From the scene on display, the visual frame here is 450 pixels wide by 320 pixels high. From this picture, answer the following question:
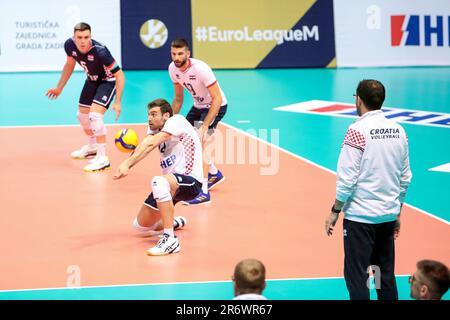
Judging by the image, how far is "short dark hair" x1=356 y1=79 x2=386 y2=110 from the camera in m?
6.14

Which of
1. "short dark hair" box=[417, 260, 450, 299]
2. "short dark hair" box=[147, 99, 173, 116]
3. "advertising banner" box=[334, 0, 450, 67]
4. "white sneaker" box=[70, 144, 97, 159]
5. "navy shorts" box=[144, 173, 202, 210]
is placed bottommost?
"short dark hair" box=[417, 260, 450, 299]

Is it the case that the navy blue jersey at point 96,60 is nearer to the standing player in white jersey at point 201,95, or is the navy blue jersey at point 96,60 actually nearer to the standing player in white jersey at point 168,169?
the standing player in white jersey at point 201,95

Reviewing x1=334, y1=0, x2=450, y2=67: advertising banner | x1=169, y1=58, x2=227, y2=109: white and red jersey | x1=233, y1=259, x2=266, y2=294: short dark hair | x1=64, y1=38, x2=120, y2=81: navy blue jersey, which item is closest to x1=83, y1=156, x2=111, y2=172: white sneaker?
x1=64, y1=38, x2=120, y2=81: navy blue jersey

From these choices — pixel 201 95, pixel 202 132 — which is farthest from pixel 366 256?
pixel 201 95

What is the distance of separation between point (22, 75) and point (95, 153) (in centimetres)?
940

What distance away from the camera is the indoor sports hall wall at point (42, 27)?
858 inches

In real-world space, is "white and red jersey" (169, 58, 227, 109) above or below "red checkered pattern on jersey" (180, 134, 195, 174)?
above

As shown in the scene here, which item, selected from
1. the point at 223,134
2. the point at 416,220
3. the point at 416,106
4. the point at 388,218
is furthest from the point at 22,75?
the point at 388,218

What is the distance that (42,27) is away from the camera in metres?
21.9

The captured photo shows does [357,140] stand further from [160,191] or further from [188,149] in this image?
[188,149]

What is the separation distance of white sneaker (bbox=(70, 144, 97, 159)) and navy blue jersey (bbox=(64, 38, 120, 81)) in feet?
4.01

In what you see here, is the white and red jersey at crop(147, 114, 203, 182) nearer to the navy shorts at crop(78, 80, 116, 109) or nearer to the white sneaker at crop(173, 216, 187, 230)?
the white sneaker at crop(173, 216, 187, 230)

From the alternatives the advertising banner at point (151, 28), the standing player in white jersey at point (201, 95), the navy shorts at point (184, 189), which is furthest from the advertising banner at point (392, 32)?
the navy shorts at point (184, 189)

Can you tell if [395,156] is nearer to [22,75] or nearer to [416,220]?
[416,220]
